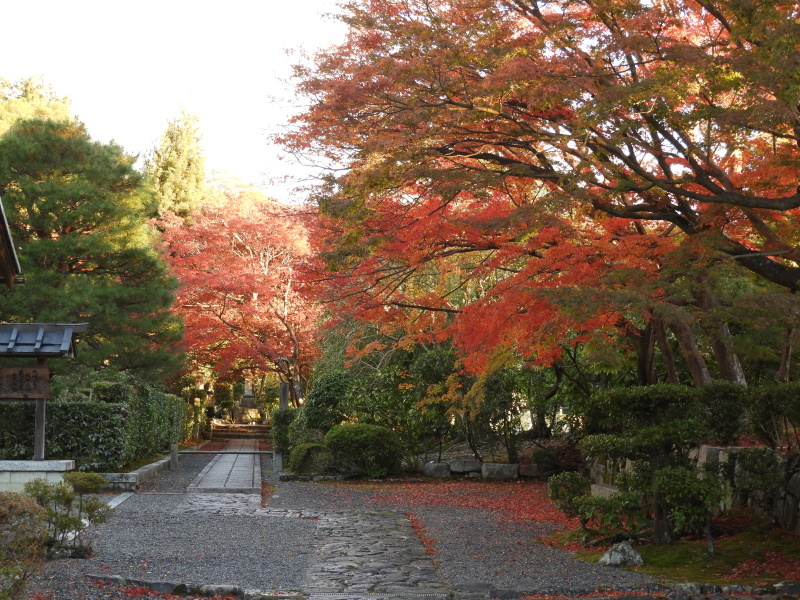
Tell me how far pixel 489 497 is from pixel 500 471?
287cm

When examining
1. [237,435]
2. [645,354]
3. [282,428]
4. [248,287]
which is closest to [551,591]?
[645,354]

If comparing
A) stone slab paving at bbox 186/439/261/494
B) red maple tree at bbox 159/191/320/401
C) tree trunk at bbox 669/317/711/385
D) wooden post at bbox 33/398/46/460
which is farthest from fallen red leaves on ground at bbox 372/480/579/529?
red maple tree at bbox 159/191/320/401

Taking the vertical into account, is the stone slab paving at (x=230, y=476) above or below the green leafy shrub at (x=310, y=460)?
below

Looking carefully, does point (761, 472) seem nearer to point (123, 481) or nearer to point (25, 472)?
point (123, 481)

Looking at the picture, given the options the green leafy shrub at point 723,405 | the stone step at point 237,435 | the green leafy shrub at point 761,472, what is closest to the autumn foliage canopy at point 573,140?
the green leafy shrub at point 723,405

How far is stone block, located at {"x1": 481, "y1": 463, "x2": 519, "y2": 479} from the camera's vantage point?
16516 mm

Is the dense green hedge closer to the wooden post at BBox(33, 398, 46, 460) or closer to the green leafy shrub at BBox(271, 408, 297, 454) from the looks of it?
the wooden post at BBox(33, 398, 46, 460)

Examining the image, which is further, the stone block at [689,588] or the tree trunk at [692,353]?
the tree trunk at [692,353]

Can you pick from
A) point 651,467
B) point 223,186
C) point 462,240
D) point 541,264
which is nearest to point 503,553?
point 651,467

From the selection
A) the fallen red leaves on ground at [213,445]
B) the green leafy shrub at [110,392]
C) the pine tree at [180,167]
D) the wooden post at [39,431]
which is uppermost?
the pine tree at [180,167]

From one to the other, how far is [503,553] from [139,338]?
11.4m

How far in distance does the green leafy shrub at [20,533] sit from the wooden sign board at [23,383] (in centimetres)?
719

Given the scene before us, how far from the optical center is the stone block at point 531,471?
1653 cm

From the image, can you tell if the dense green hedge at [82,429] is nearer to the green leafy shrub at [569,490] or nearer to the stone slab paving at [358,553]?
the stone slab paving at [358,553]
